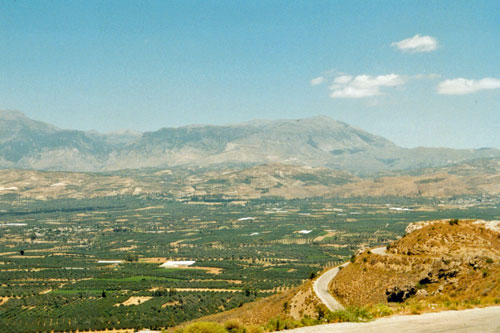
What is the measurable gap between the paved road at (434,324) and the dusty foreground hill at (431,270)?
4853mm

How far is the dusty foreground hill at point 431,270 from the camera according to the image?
5800 centimetres

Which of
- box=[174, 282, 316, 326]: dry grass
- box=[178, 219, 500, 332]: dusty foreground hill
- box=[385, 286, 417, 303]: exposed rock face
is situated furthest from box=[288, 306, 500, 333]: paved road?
box=[174, 282, 316, 326]: dry grass

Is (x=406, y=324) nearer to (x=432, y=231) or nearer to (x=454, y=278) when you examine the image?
(x=454, y=278)

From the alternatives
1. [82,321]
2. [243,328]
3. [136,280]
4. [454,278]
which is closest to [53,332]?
[82,321]

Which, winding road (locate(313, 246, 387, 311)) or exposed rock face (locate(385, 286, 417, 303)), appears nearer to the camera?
exposed rock face (locate(385, 286, 417, 303))

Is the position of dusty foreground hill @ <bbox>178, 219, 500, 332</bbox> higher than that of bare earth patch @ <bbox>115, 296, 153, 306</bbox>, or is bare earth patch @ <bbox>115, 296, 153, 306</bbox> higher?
dusty foreground hill @ <bbox>178, 219, 500, 332</bbox>

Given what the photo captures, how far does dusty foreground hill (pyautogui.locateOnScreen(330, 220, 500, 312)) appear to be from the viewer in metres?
58.0

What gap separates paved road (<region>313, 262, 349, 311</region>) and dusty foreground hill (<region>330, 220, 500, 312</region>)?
1626 millimetres

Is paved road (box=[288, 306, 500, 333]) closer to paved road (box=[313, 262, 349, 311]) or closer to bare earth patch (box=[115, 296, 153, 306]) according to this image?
paved road (box=[313, 262, 349, 311])

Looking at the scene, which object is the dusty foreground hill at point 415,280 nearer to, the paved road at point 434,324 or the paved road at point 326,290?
the paved road at point 326,290

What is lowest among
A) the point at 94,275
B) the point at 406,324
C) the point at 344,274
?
the point at 94,275

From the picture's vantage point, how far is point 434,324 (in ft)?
125

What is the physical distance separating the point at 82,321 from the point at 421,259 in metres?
92.6

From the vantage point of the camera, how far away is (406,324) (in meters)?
39.1
